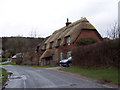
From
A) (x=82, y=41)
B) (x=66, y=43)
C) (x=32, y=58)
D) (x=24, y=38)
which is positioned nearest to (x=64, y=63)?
(x=82, y=41)

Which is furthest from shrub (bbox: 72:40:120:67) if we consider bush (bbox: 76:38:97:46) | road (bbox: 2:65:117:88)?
bush (bbox: 76:38:97:46)

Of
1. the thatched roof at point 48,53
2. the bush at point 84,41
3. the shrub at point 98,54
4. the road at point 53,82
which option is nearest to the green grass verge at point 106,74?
the shrub at point 98,54

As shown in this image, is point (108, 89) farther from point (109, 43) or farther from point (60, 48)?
point (60, 48)

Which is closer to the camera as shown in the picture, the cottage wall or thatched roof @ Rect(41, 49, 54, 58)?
the cottage wall

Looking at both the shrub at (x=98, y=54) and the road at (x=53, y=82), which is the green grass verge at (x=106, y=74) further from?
the road at (x=53, y=82)

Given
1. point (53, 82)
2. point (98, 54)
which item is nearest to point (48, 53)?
point (98, 54)

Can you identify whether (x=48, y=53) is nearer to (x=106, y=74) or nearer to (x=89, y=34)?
(x=89, y=34)

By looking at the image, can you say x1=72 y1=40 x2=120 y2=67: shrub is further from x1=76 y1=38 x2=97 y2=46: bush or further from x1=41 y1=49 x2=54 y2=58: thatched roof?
x1=41 y1=49 x2=54 y2=58: thatched roof

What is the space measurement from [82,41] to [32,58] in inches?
950

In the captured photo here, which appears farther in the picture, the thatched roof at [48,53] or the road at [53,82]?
the thatched roof at [48,53]

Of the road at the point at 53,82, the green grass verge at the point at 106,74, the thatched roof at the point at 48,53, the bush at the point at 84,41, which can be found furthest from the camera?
the thatched roof at the point at 48,53

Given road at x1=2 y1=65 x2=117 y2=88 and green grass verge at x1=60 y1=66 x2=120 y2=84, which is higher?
green grass verge at x1=60 y1=66 x2=120 y2=84

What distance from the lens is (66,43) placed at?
31.7 metres

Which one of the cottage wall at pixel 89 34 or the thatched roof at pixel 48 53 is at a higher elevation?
the cottage wall at pixel 89 34
